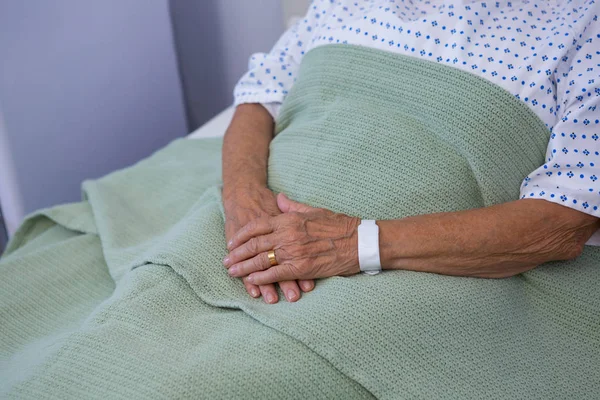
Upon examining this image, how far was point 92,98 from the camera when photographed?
6.12ft

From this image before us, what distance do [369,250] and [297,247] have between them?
0.39ft

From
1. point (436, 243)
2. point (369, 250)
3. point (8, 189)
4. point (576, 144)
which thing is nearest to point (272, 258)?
point (369, 250)

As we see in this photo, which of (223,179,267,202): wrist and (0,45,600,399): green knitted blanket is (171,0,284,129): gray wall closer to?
(0,45,600,399): green knitted blanket

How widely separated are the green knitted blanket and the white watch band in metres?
0.02

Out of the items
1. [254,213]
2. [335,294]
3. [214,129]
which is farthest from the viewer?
[214,129]

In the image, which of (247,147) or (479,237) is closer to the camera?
(479,237)

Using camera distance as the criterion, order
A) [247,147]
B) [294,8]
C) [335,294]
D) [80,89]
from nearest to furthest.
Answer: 1. [335,294]
2. [247,147]
3. [80,89]
4. [294,8]

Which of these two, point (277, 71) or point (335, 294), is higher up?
point (277, 71)

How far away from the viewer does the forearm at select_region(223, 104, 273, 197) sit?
130 centimetres

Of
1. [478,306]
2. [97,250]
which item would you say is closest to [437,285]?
[478,306]

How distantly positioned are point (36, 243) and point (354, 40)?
2.59 feet

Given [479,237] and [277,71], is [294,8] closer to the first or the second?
[277,71]

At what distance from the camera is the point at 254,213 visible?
1197 millimetres

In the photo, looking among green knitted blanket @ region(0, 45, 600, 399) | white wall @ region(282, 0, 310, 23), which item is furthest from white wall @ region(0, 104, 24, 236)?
white wall @ region(282, 0, 310, 23)
